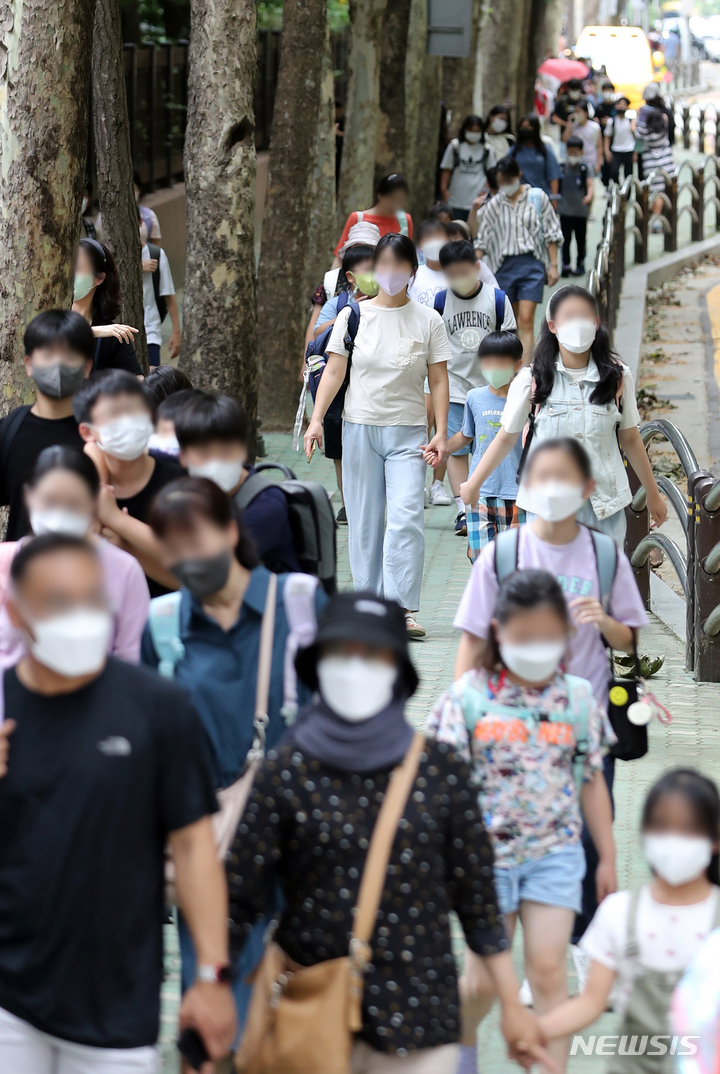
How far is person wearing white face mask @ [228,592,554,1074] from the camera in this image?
9.55 feet

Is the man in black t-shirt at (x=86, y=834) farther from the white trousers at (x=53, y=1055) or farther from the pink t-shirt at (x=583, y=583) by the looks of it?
the pink t-shirt at (x=583, y=583)

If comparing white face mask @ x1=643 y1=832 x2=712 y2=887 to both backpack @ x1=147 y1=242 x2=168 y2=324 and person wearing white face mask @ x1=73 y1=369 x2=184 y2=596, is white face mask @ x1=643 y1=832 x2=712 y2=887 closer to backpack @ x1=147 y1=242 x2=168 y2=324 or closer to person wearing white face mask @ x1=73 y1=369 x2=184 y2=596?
person wearing white face mask @ x1=73 y1=369 x2=184 y2=596

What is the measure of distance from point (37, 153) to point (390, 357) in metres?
1.78

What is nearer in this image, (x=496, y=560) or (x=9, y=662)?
(x=9, y=662)

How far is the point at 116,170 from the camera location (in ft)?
32.4

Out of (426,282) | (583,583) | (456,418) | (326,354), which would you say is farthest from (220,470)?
(426,282)

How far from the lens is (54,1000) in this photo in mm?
2891

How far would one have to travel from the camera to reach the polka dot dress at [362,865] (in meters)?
2.91

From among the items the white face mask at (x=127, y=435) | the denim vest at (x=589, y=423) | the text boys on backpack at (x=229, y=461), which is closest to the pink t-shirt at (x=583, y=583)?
the text boys on backpack at (x=229, y=461)

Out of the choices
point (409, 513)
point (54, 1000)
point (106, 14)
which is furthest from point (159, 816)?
point (106, 14)

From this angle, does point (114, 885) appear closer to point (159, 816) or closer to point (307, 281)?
point (159, 816)

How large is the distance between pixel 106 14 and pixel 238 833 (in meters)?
8.07

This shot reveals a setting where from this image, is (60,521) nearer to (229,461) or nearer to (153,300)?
(229,461)

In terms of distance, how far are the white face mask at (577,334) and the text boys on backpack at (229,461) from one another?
1582mm
